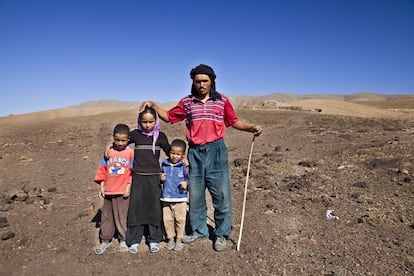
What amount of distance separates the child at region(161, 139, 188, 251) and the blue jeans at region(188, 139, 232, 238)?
110 mm

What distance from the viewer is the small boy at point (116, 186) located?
3.87 m

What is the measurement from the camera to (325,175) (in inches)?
264

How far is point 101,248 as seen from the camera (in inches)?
153

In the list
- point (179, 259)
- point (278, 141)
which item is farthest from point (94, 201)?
point (278, 141)

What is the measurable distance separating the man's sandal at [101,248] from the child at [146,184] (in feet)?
0.92

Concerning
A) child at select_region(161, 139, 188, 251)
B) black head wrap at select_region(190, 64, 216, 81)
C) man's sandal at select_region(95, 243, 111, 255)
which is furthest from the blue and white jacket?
black head wrap at select_region(190, 64, 216, 81)

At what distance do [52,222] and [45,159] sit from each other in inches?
211

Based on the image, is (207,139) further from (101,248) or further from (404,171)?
(404,171)

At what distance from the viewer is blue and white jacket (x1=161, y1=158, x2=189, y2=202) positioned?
3.95m

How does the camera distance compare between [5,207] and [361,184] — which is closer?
[5,207]

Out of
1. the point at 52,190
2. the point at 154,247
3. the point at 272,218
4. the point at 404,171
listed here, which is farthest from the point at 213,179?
the point at 404,171

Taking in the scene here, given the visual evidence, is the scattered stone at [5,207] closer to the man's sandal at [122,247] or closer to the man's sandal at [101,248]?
the man's sandal at [101,248]

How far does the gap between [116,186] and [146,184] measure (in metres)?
0.35

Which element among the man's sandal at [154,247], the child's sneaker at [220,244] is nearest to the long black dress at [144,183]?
the man's sandal at [154,247]
